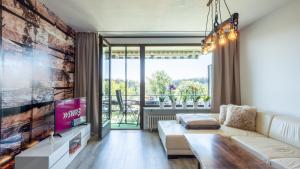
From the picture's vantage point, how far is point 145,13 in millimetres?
3914

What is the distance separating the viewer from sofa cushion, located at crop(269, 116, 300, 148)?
2.97 metres

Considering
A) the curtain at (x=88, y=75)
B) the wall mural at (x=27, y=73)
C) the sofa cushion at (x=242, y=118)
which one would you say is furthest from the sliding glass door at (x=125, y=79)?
the sofa cushion at (x=242, y=118)

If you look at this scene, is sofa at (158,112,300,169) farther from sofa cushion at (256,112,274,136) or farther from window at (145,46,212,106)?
window at (145,46,212,106)

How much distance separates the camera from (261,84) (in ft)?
14.5

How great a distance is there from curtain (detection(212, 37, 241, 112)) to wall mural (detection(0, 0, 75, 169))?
3.70 m

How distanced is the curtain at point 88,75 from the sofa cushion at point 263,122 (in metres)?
3.50

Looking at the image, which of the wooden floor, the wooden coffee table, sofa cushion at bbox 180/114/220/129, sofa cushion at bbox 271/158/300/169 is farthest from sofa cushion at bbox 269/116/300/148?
the wooden floor

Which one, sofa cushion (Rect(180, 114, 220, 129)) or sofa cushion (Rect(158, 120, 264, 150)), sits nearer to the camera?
sofa cushion (Rect(158, 120, 264, 150))

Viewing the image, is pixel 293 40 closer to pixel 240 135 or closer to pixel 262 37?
pixel 262 37

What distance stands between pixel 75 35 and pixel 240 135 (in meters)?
4.26

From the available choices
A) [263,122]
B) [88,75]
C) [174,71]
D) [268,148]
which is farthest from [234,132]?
[88,75]

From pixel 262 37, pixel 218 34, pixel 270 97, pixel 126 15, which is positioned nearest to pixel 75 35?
pixel 126 15

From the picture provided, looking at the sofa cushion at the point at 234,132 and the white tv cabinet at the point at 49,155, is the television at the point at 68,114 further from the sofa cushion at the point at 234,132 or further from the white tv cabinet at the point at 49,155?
the sofa cushion at the point at 234,132

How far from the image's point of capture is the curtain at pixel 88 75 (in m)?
5.21
